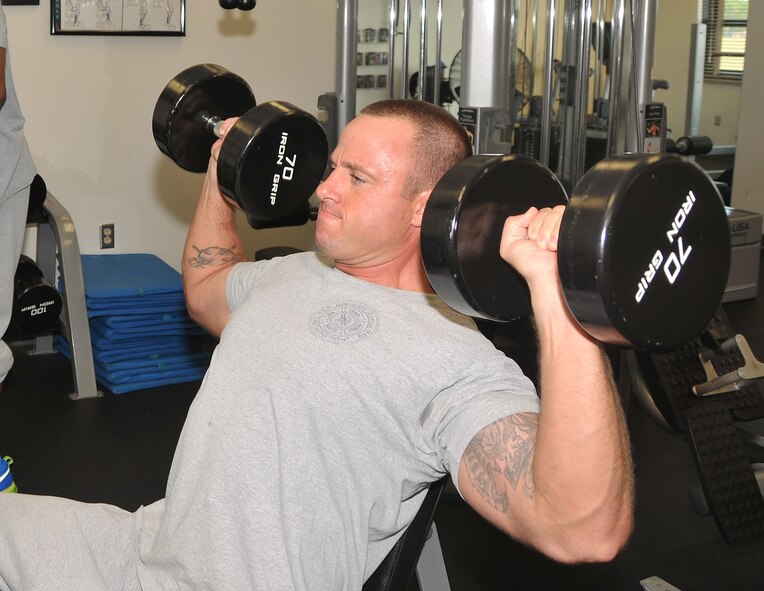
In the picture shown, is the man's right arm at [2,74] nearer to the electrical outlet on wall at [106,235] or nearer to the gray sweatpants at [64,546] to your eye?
the gray sweatpants at [64,546]

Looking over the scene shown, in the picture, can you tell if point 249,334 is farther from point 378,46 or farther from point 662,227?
point 378,46

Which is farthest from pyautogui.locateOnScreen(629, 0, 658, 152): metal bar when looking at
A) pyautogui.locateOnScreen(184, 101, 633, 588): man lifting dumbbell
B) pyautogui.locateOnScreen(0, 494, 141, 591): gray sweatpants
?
pyautogui.locateOnScreen(0, 494, 141, 591): gray sweatpants

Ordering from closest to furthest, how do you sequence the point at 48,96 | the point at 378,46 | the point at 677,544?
the point at 677,544 < the point at 48,96 < the point at 378,46

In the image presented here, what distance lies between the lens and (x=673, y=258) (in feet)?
3.35

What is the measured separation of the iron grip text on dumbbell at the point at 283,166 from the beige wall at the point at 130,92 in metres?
2.40

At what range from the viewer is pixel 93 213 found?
160 inches

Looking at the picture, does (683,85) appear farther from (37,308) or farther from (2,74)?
(2,74)

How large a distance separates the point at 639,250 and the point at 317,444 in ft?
1.89

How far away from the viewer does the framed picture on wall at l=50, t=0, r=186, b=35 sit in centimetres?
383

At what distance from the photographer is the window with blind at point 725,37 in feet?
29.5

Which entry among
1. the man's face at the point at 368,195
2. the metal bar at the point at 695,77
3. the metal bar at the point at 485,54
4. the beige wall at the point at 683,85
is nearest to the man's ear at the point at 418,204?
the man's face at the point at 368,195

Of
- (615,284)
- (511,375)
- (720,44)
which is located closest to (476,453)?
(511,375)

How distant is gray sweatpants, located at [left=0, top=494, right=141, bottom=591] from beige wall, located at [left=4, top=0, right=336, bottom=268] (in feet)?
8.87

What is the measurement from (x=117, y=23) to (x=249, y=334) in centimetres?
288
